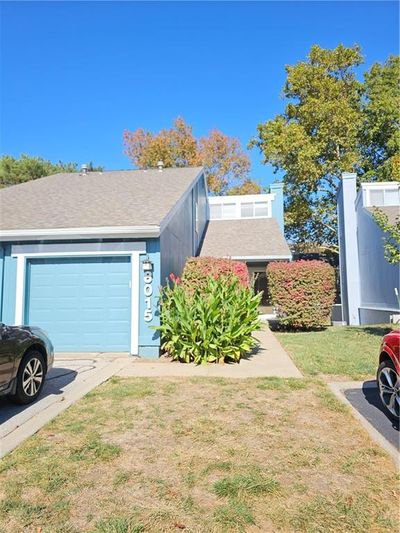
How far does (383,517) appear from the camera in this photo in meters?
2.48

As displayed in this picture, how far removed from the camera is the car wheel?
414cm

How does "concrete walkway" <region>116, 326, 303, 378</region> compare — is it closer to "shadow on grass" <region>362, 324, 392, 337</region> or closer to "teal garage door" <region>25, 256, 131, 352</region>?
"teal garage door" <region>25, 256, 131, 352</region>

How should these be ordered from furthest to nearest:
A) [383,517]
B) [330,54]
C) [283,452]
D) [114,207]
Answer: [330,54], [114,207], [283,452], [383,517]

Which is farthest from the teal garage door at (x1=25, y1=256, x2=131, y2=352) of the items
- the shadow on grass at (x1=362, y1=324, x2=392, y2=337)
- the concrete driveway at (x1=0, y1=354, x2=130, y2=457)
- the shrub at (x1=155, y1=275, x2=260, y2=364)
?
the shadow on grass at (x1=362, y1=324, x2=392, y2=337)

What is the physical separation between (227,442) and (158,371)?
331cm

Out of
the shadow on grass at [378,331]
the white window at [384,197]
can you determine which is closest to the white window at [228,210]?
the white window at [384,197]

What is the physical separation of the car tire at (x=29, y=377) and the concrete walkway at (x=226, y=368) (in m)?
1.63

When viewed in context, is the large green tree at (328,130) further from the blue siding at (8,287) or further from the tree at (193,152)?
Answer: the blue siding at (8,287)

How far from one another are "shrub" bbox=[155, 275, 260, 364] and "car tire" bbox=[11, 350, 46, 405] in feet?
9.43

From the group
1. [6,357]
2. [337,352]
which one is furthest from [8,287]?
[337,352]

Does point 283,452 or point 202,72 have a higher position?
point 202,72

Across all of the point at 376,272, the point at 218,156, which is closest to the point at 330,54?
the point at 218,156

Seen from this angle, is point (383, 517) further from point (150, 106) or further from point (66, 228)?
point (150, 106)

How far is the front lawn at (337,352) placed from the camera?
6.41m
